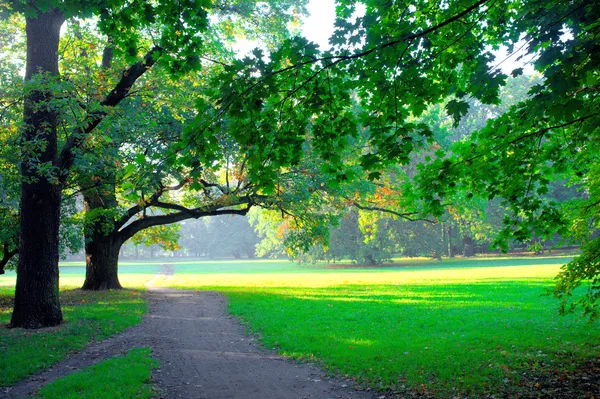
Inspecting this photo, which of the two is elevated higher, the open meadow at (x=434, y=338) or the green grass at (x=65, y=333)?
the green grass at (x=65, y=333)

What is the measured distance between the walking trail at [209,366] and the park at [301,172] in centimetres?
6

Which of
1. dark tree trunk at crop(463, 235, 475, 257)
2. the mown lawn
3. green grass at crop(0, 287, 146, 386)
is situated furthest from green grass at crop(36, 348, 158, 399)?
dark tree trunk at crop(463, 235, 475, 257)

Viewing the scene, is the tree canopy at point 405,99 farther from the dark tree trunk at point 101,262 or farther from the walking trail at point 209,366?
the dark tree trunk at point 101,262

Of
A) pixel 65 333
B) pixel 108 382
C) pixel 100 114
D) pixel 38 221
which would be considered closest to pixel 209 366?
pixel 108 382

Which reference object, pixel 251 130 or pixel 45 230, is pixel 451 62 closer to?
pixel 251 130

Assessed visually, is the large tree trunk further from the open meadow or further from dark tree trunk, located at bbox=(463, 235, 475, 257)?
dark tree trunk, located at bbox=(463, 235, 475, 257)

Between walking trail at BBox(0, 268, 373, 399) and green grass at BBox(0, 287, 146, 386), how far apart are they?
30cm

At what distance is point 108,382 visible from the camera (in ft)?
22.1

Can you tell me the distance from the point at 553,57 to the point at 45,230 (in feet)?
38.2

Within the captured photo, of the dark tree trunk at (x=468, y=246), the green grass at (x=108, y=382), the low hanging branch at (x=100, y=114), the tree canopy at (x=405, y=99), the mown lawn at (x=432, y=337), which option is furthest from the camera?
the dark tree trunk at (x=468, y=246)

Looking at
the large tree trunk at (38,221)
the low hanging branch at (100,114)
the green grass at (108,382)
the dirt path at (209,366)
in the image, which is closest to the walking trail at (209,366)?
the dirt path at (209,366)

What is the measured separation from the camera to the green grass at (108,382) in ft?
20.4

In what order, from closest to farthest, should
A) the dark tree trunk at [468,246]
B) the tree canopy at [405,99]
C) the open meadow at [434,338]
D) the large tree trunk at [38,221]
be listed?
the tree canopy at [405,99] < the open meadow at [434,338] < the large tree trunk at [38,221] < the dark tree trunk at [468,246]

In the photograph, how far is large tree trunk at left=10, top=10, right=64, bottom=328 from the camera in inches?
440
